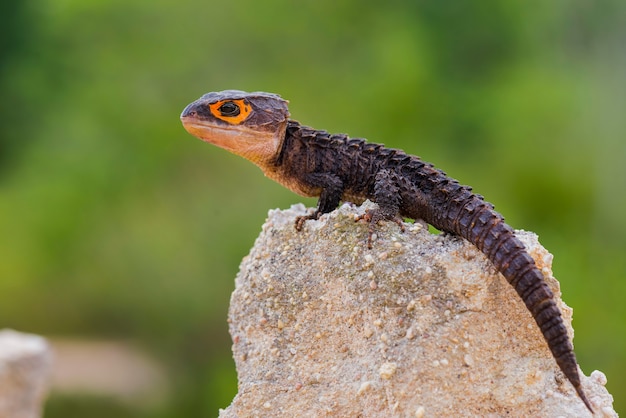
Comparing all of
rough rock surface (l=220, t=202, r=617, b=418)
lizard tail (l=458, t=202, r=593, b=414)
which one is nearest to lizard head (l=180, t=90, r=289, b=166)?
rough rock surface (l=220, t=202, r=617, b=418)

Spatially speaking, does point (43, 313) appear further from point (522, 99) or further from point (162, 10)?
point (522, 99)

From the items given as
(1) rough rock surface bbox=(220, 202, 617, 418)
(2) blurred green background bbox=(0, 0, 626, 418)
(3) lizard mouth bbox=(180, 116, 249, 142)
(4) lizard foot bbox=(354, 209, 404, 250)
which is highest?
(2) blurred green background bbox=(0, 0, 626, 418)

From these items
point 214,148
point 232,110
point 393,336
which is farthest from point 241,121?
point 214,148

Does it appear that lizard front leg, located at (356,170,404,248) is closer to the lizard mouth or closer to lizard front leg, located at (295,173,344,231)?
lizard front leg, located at (295,173,344,231)

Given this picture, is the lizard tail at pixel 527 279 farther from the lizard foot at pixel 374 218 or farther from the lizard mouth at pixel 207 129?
the lizard mouth at pixel 207 129

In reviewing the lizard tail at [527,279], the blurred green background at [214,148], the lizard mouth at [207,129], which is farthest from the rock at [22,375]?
the lizard tail at [527,279]

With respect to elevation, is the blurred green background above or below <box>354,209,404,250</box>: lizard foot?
above

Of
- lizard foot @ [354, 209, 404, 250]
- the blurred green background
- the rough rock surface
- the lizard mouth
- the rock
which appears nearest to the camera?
the rough rock surface
